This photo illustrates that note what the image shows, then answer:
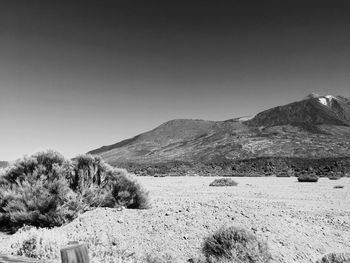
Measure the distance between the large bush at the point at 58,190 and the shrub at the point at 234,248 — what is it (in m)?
3.98

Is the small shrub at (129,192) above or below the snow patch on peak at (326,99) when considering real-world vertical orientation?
below

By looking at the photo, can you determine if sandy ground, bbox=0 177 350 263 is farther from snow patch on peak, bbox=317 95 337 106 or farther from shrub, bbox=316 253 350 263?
snow patch on peak, bbox=317 95 337 106

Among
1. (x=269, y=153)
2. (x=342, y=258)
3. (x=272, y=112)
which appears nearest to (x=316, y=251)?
(x=342, y=258)

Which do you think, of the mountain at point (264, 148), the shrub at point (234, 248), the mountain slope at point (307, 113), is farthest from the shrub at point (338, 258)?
the mountain slope at point (307, 113)

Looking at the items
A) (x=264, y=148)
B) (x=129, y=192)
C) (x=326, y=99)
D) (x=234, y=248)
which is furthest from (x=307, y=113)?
(x=234, y=248)

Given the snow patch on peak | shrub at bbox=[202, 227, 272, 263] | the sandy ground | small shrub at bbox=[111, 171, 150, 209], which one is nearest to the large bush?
small shrub at bbox=[111, 171, 150, 209]

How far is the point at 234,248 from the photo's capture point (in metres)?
6.06

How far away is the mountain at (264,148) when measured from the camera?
44678 mm

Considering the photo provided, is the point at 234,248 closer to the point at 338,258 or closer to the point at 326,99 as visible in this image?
the point at 338,258

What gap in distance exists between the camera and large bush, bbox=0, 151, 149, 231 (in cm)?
848

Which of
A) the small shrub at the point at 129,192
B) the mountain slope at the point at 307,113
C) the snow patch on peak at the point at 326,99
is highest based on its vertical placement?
the snow patch on peak at the point at 326,99

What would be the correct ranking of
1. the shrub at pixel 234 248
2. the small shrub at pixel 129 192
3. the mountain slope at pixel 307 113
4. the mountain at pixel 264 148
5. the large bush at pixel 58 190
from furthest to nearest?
1. the mountain slope at pixel 307 113
2. the mountain at pixel 264 148
3. the small shrub at pixel 129 192
4. the large bush at pixel 58 190
5. the shrub at pixel 234 248

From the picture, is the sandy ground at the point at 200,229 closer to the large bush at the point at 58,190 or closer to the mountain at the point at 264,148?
the large bush at the point at 58,190

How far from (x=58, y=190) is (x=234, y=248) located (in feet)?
16.4
